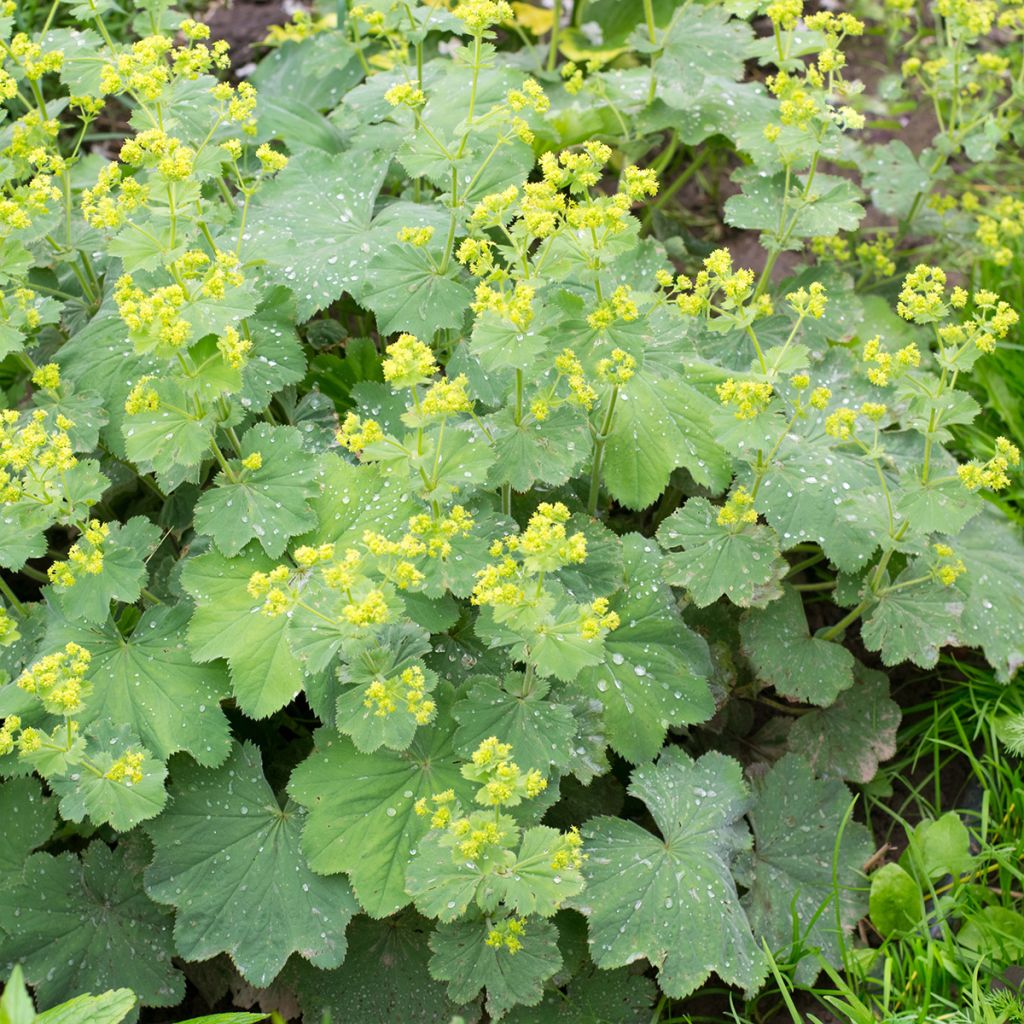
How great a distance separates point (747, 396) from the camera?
9.21ft

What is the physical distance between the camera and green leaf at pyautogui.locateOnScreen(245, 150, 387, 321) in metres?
3.39

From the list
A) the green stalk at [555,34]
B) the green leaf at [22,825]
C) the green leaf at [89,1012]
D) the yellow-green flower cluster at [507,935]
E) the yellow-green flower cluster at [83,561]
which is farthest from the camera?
the green stalk at [555,34]

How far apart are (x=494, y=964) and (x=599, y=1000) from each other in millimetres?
431

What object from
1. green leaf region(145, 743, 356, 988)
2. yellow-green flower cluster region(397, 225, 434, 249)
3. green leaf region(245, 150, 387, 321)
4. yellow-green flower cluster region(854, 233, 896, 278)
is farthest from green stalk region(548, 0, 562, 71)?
green leaf region(145, 743, 356, 988)

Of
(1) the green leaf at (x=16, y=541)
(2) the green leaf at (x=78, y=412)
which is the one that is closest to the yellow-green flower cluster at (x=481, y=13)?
(2) the green leaf at (x=78, y=412)

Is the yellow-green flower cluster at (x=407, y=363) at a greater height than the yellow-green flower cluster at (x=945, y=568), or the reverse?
the yellow-green flower cluster at (x=407, y=363)

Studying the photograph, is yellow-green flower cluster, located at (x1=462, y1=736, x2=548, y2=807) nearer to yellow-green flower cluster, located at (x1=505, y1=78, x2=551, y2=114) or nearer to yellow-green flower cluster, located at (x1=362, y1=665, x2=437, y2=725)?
yellow-green flower cluster, located at (x1=362, y1=665, x2=437, y2=725)

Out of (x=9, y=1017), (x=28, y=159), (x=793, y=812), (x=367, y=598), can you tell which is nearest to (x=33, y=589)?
(x=28, y=159)

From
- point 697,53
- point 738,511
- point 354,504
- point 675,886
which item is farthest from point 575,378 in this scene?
point 697,53

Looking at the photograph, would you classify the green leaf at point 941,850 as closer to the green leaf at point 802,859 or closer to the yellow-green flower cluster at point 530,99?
the green leaf at point 802,859

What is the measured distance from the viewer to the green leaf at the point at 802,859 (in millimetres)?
3080

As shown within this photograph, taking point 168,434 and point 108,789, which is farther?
point 168,434

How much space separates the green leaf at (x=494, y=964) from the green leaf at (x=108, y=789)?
768 millimetres

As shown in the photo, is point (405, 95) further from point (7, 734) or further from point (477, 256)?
point (7, 734)
